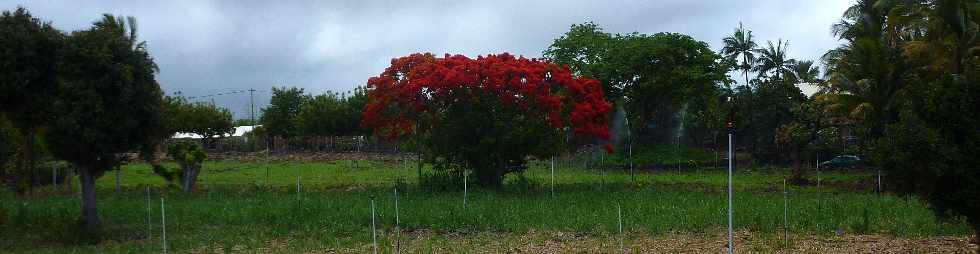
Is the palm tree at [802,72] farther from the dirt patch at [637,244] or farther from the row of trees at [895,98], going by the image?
the dirt patch at [637,244]

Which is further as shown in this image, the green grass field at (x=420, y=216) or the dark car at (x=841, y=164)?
the dark car at (x=841, y=164)

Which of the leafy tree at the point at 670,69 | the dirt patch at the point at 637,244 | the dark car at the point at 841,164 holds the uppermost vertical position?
the leafy tree at the point at 670,69

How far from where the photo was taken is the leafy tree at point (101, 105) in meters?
12.7

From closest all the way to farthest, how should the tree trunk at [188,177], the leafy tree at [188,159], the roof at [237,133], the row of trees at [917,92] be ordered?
the row of trees at [917,92] → the leafy tree at [188,159] → the tree trunk at [188,177] → the roof at [237,133]

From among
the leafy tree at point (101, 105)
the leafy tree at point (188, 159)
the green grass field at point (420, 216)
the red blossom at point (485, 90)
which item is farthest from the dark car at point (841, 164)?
the leafy tree at point (101, 105)

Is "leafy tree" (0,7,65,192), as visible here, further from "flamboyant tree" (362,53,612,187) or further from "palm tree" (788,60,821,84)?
"palm tree" (788,60,821,84)

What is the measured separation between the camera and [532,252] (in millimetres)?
11781

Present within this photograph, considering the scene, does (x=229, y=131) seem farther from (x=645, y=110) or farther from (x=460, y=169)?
(x=460, y=169)

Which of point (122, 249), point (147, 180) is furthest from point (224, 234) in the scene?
point (147, 180)

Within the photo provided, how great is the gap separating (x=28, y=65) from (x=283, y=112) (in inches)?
1788

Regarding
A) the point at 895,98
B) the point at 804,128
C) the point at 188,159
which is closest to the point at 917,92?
the point at 895,98

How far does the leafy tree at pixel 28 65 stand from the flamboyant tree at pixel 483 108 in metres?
9.61

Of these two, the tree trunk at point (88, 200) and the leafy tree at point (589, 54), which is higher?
the leafy tree at point (589, 54)

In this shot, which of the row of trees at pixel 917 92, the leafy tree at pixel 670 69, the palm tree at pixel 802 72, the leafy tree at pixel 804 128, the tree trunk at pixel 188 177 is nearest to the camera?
the row of trees at pixel 917 92
